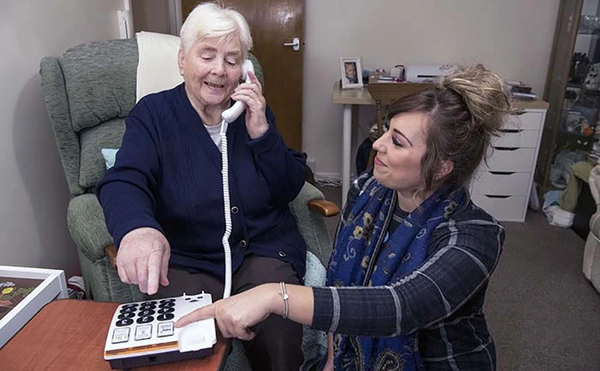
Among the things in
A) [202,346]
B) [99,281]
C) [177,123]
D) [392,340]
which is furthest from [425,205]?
[99,281]

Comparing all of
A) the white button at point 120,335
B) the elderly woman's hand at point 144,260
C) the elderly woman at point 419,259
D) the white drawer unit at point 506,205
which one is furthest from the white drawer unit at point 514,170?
the white button at point 120,335

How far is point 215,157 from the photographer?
1330 mm

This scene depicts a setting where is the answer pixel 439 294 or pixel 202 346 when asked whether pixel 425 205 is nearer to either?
pixel 439 294

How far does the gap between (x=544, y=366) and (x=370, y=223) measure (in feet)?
3.77

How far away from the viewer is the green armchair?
1.57 metres

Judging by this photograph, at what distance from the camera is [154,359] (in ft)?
2.60

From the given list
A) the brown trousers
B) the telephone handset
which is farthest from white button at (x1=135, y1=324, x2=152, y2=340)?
the telephone handset

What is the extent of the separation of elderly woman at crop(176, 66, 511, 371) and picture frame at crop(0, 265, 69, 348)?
0.46m

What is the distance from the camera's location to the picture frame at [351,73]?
10.0ft

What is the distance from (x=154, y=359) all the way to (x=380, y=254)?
1.76 ft

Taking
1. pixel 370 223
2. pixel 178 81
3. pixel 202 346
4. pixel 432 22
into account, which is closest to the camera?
pixel 202 346

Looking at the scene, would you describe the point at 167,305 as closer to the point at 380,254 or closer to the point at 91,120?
the point at 380,254

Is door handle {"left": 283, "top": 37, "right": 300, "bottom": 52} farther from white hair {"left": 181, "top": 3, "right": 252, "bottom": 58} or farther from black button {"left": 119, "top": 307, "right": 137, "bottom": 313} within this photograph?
black button {"left": 119, "top": 307, "right": 137, "bottom": 313}

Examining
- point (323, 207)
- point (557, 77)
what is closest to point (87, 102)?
point (323, 207)
